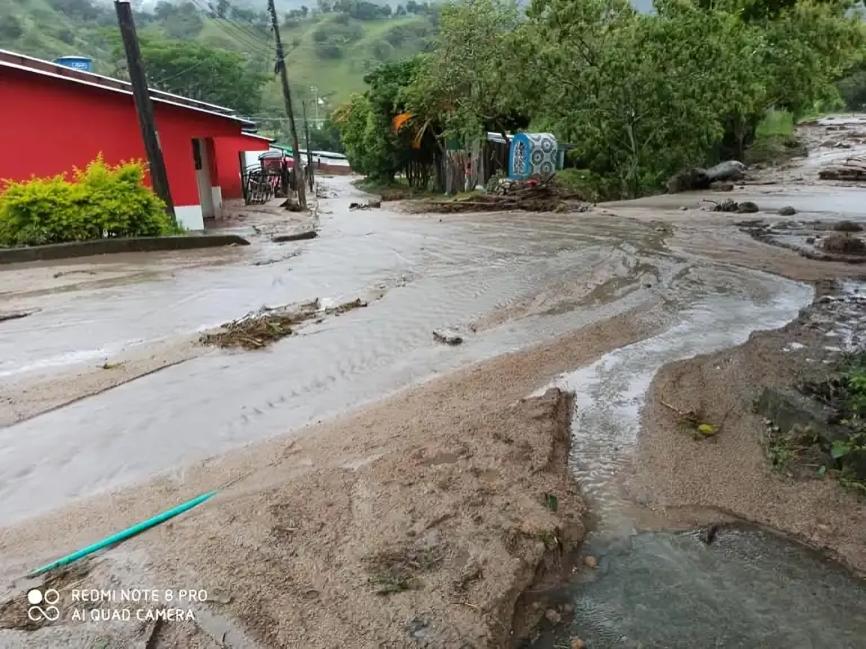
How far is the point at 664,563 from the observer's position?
322 cm

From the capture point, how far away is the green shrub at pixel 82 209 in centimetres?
1226

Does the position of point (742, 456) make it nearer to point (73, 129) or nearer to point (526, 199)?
point (73, 129)

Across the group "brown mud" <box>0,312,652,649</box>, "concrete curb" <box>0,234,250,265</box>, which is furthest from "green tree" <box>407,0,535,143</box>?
"brown mud" <box>0,312,652,649</box>

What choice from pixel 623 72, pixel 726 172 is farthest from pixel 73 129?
pixel 726 172

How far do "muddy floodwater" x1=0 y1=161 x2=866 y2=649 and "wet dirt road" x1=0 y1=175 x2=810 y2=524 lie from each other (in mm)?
25

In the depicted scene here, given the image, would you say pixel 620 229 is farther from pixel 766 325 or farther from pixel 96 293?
pixel 96 293

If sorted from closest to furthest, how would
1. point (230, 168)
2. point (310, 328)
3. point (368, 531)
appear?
point (368, 531), point (310, 328), point (230, 168)

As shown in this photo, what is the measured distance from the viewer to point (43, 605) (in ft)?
9.45

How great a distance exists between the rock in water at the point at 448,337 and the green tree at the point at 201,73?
55402mm

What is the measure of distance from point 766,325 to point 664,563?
453cm

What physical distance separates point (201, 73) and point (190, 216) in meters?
51.4

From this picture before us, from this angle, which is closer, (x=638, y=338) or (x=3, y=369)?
(x=3, y=369)

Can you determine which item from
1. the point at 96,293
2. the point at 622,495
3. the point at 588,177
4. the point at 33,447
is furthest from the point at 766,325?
the point at 588,177

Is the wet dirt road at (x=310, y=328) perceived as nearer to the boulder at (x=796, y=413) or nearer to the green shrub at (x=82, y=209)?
the boulder at (x=796, y=413)
